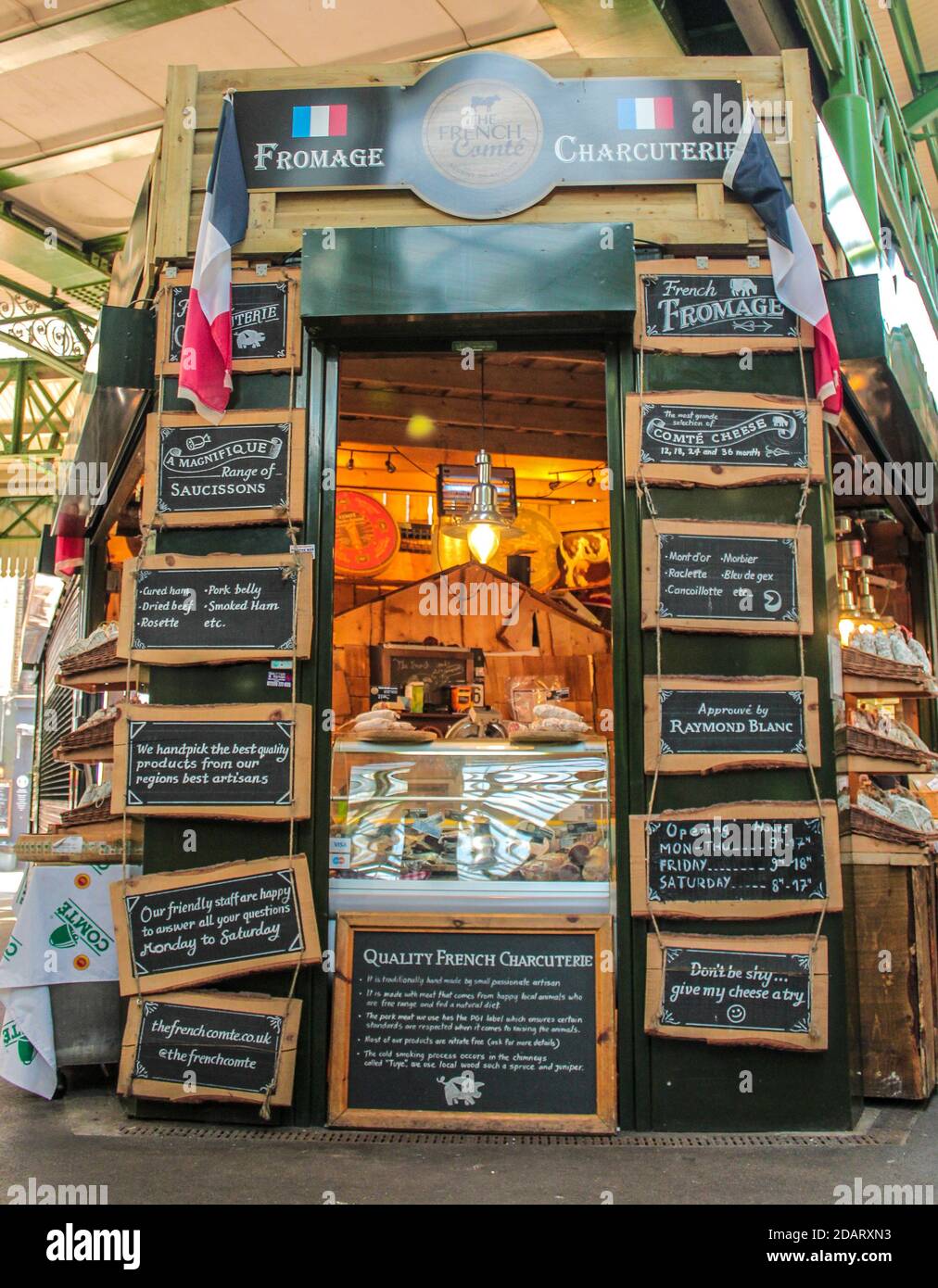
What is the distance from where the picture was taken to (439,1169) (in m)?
4.34

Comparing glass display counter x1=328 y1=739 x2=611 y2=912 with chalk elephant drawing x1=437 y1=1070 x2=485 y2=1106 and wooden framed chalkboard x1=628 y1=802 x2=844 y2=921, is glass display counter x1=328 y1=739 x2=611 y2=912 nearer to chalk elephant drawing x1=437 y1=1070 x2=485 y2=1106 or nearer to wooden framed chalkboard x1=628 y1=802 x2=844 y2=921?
wooden framed chalkboard x1=628 y1=802 x2=844 y2=921

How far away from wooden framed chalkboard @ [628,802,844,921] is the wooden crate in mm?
387

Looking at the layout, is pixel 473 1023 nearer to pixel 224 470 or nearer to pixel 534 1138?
pixel 534 1138

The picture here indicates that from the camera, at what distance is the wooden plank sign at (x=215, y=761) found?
5.06 meters

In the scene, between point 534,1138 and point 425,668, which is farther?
point 425,668

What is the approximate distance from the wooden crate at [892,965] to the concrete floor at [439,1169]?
18.1 inches

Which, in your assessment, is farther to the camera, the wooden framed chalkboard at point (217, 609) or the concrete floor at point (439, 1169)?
the wooden framed chalkboard at point (217, 609)

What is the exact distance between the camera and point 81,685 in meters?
6.69

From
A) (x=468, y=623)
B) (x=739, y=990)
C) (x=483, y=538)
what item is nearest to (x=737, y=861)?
(x=739, y=990)

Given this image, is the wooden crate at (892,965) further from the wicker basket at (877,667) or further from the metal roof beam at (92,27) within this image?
the metal roof beam at (92,27)

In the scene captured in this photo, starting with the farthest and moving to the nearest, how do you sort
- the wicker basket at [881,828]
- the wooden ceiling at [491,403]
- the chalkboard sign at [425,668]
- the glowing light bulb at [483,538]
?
1. the chalkboard sign at [425,668]
2. the wooden ceiling at [491,403]
3. the glowing light bulb at [483,538]
4. the wicker basket at [881,828]

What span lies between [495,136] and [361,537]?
16.2ft

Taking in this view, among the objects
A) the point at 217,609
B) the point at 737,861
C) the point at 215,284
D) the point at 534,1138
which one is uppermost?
the point at 215,284

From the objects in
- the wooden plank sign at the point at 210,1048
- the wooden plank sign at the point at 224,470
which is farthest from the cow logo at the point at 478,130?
the wooden plank sign at the point at 210,1048
